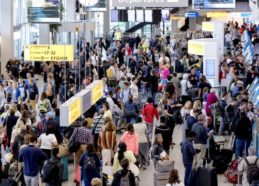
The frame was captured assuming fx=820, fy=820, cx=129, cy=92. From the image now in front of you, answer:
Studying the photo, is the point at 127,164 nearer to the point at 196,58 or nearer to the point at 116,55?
the point at 196,58

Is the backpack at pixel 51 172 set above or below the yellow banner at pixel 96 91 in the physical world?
below

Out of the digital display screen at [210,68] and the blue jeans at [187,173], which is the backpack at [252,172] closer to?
the blue jeans at [187,173]

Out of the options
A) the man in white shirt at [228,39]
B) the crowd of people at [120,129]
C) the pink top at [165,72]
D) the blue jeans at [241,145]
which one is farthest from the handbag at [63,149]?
the man in white shirt at [228,39]

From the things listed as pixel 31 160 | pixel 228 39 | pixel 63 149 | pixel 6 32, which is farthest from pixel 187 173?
pixel 228 39

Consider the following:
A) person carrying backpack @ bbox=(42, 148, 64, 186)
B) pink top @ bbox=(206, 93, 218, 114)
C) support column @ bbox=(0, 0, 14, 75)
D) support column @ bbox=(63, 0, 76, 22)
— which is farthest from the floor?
support column @ bbox=(63, 0, 76, 22)

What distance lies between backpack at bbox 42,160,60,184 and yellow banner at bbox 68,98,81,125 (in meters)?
0.82

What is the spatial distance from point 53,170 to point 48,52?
41.2 feet

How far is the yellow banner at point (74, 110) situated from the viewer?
1398 cm

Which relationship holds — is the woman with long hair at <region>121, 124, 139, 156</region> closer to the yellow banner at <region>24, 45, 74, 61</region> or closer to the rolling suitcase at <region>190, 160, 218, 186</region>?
the rolling suitcase at <region>190, 160, 218, 186</region>

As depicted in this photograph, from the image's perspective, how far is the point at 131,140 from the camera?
1523 centimetres

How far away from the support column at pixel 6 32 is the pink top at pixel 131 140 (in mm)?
17235

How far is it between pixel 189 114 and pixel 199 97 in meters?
3.91

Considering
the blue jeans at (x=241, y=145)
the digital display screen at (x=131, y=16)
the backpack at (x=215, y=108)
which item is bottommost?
the blue jeans at (x=241, y=145)

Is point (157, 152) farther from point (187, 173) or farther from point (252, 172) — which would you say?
point (252, 172)
